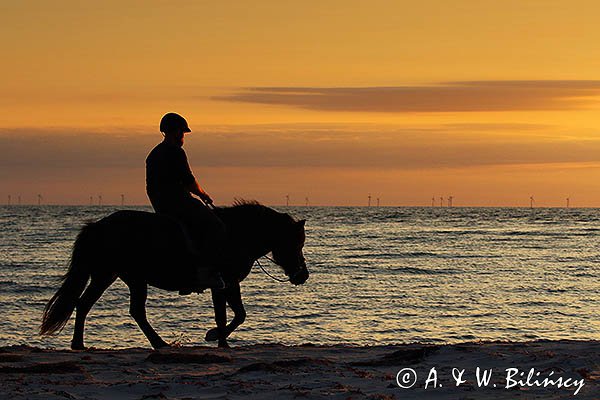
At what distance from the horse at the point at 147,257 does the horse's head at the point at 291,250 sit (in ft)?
0.05

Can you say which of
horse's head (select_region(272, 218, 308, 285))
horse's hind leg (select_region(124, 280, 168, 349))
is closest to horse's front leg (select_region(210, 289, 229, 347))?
horse's hind leg (select_region(124, 280, 168, 349))

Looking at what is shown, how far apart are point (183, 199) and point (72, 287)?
1706 millimetres

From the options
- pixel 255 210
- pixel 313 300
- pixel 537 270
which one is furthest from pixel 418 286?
pixel 255 210

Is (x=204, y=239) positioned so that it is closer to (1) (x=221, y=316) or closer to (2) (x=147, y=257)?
(2) (x=147, y=257)

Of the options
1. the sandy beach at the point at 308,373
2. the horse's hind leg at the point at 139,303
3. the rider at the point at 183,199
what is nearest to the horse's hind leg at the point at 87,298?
the horse's hind leg at the point at 139,303

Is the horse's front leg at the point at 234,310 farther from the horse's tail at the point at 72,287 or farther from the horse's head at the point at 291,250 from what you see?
the horse's tail at the point at 72,287

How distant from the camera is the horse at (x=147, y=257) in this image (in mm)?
11500

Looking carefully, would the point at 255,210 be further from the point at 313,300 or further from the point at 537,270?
the point at 537,270

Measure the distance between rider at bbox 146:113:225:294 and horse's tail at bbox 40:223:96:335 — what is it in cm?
92

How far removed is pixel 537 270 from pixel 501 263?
3.78 m

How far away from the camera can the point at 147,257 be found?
11570 mm

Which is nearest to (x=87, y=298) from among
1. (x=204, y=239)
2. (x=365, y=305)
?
(x=204, y=239)

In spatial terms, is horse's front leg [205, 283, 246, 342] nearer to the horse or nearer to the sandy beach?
the horse

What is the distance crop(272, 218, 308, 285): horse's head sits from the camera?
40.1 feet
